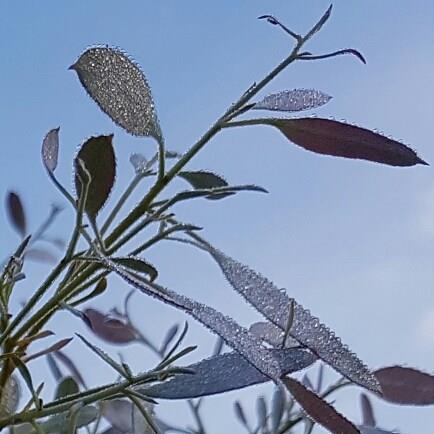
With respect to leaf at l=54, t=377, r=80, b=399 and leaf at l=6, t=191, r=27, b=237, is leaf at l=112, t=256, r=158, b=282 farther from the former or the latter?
leaf at l=6, t=191, r=27, b=237

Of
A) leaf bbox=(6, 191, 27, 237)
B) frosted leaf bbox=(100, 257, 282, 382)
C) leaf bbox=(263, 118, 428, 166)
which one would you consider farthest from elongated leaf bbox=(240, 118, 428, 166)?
leaf bbox=(6, 191, 27, 237)

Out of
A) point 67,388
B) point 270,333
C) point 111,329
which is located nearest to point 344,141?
point 270,333

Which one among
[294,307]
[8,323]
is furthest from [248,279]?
[8,323]

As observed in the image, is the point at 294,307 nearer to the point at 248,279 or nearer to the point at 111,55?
the point at 248,279

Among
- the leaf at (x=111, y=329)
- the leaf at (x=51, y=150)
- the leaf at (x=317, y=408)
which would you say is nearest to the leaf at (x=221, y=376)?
the leaf at (x=317, y=408)

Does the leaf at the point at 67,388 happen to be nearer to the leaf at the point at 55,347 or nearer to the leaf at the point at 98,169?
the leaf at the point at 55,347

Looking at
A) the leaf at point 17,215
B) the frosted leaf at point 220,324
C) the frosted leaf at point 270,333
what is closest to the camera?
the frosted leaf at point 220,324
